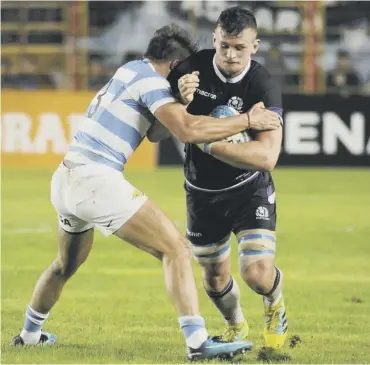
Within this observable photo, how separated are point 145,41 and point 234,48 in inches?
636

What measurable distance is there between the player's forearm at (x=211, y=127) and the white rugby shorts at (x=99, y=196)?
0.49 metres

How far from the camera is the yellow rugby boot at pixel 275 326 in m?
7.69

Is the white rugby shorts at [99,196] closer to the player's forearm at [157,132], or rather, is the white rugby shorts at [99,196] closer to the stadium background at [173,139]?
the player's forearm at [157,132]

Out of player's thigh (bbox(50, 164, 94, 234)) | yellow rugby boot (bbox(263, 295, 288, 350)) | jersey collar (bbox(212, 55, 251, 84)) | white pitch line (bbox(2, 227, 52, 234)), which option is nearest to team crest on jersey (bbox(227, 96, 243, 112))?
jersey collar (bbox(212, 55, 251, 84))

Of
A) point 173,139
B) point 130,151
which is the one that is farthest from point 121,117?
point 173,139

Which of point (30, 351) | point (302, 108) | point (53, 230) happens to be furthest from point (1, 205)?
point (30, 351)

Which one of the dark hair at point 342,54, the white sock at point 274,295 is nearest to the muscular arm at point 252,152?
the white sock at point 274,295

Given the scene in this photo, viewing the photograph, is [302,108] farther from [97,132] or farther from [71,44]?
[97,132]

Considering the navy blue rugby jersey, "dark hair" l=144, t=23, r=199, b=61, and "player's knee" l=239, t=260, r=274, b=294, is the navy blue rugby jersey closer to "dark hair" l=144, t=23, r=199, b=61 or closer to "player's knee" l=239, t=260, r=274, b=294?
"dark hair" l=144, t=23, r=199, b=61

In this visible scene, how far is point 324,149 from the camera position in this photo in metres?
22.9

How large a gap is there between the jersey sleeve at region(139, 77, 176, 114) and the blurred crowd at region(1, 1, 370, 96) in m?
16.2

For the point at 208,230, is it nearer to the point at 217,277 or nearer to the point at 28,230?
the point at 217,277

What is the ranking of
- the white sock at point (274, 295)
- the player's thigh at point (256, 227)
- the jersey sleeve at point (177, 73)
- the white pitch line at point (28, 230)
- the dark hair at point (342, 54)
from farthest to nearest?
the dark hair at point (342, 54), the white pitch line at point (28, 230), the white sock at point (274, 295), the player's thigh at point (256, 227), the jersey sleeve at point (177, 73)

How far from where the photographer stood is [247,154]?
730cm
